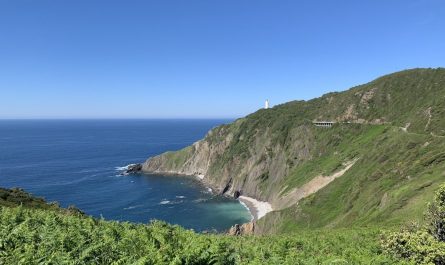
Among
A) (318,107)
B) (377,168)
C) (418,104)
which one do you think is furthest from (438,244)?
(318,107)

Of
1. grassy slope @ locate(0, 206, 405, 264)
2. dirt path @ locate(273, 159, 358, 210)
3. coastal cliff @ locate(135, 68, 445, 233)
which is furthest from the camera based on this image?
dirt path @ locate(273, 159, 358, 210)

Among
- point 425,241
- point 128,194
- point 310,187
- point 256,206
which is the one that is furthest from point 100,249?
point 128,194

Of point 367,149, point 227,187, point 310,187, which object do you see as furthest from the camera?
point 227,187

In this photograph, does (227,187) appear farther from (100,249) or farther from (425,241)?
(100,249)

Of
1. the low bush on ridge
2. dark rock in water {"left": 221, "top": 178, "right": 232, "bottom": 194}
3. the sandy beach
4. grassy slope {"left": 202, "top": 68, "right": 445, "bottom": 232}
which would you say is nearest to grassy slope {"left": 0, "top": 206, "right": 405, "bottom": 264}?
the low bush on ridge

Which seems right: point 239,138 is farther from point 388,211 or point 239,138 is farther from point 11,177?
point 388,211

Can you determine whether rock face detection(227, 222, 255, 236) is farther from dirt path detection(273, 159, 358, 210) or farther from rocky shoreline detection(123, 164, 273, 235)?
dirt path detection(273, 159, 358, 210)
